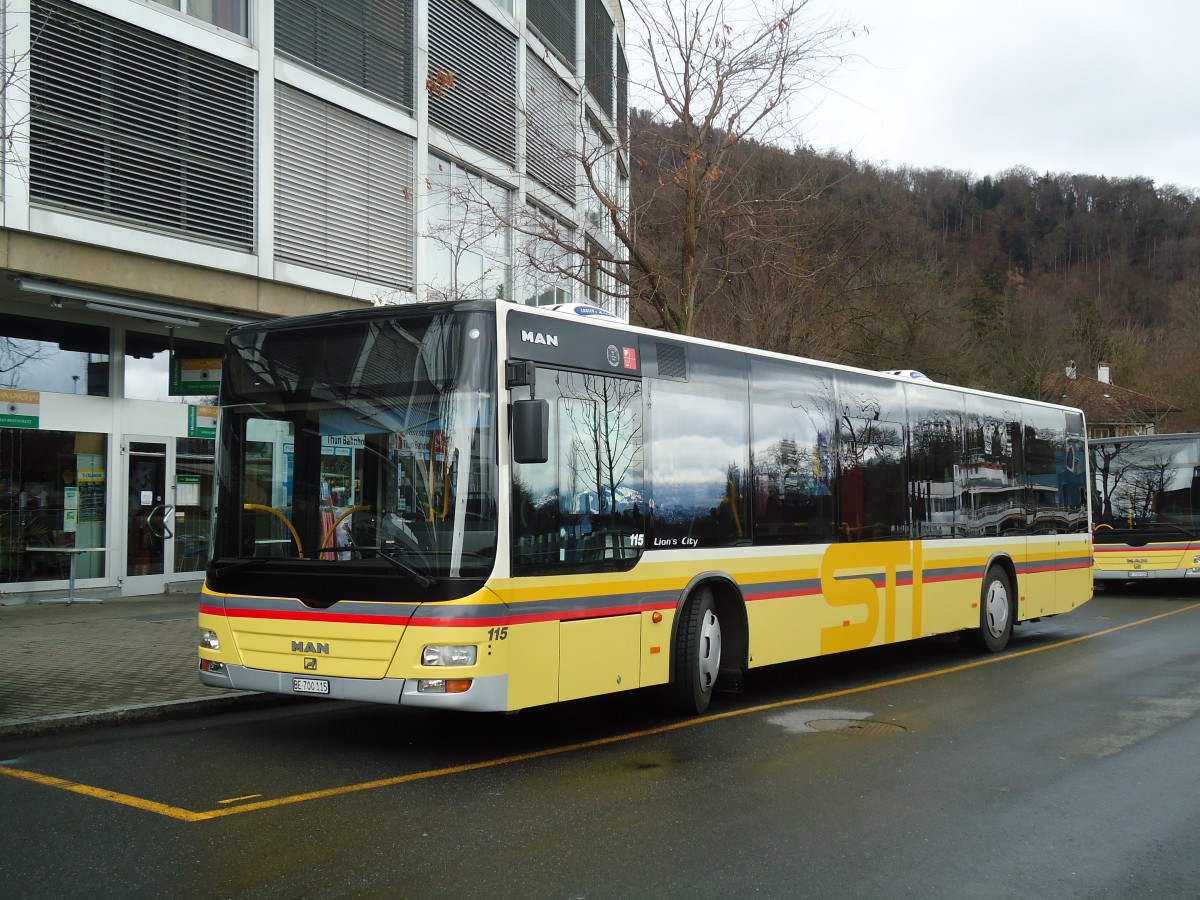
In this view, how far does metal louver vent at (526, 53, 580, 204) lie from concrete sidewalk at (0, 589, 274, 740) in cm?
795

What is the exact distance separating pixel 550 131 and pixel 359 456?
13.8m

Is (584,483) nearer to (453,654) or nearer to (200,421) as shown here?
(453,654)

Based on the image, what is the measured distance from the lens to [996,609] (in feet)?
45.1

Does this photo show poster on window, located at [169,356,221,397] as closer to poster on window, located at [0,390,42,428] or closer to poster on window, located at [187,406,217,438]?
poster on window, located at [187,406,217,438]

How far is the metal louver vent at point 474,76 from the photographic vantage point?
68.2 ft

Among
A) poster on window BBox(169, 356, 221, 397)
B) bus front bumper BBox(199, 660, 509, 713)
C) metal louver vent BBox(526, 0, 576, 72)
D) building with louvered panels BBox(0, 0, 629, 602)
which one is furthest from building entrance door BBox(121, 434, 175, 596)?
metal louver vent BBox(526, 0, 576, 72)

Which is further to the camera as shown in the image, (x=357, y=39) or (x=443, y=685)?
(x=357, y=39)

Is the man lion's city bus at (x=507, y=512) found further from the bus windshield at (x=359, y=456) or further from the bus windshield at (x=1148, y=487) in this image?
the bus windshield at (x=1148, y=487)

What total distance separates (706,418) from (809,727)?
8.37 ft

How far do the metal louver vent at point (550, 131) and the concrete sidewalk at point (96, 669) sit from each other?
7.95 meters

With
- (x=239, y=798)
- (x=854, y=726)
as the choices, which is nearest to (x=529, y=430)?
(x=239, y=798)

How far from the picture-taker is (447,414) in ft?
23.6

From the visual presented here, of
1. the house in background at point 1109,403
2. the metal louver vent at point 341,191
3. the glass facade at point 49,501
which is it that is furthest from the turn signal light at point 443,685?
the house in background at point 1109,403

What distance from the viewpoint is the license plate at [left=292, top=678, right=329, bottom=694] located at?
7289 millimetres
